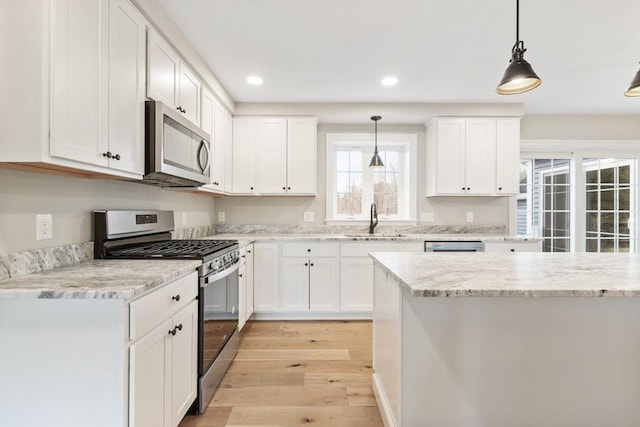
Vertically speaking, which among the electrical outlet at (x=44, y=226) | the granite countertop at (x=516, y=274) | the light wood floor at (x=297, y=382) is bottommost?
the light wood floor at (x=297, y=382)

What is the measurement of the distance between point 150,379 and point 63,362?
0.32 meters

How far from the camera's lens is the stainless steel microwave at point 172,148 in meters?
1.88

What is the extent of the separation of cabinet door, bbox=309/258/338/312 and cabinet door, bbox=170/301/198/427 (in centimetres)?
173

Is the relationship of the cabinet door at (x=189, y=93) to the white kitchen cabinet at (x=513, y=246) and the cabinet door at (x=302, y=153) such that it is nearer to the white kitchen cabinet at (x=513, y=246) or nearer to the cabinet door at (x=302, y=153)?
the cabinet door at (x=302, y=153)

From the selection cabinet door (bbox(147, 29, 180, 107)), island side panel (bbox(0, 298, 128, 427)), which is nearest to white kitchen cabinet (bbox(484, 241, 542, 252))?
cabinet door (bbox(147, 29, 180, 107))

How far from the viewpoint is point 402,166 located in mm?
4305

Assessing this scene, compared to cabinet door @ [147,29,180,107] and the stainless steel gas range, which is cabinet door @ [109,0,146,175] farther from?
the stainless steel gas range

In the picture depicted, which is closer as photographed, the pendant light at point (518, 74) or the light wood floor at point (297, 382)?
the pendant light at point (518, 74)

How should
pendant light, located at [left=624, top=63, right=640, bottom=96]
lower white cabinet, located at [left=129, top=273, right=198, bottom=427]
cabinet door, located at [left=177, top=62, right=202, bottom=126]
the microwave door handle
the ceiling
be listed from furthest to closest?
the microwave door handle, cabinet door, located at [left=177, top=62, right=202, bottom=126], the ceiling, pendant light, located at [left=624, top=63, right=640, bottom=96], lower white cabinet, located at [left=129, top=273, right=198, bottom=427]

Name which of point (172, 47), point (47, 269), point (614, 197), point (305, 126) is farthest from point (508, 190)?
point (47, 269)

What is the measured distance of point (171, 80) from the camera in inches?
87.0

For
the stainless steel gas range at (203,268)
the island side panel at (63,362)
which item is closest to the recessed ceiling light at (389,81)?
the stainless steel gas range at (203,268)

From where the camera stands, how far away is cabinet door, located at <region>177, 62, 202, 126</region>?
7.75ft

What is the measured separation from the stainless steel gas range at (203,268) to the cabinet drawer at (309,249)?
91cm
